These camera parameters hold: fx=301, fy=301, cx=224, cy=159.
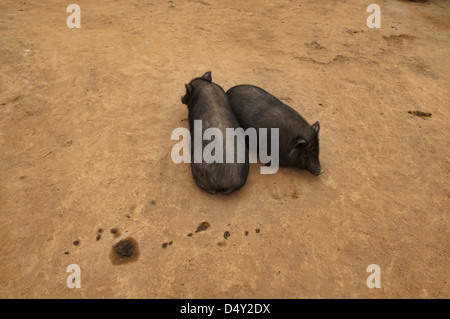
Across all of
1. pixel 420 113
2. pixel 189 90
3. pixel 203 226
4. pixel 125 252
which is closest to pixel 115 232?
pixel 125 252

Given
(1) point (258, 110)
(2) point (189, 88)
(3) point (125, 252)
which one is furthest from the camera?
(2) point (189, 88)

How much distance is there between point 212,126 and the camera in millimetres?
3816

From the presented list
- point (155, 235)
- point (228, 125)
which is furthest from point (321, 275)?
point (228, 125)

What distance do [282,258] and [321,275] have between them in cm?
40

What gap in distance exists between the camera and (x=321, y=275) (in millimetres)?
2984

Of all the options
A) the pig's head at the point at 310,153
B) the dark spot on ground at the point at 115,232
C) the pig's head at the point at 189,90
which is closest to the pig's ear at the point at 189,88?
the pig's head at the point at 189,90

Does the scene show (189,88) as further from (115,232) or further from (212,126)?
(115,232)

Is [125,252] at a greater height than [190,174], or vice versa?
[190,174]

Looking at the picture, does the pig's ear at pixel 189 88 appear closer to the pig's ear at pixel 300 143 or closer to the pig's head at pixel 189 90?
the pig's head at pixel 189 90

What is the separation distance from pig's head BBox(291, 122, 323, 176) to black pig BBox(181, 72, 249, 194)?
0.71m

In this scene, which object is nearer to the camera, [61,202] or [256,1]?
[61,202]

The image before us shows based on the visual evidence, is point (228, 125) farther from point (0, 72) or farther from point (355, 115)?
→ point (0, 72)

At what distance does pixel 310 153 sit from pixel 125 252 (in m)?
2.52

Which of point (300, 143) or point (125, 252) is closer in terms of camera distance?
point (125, 252)
